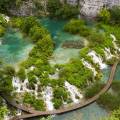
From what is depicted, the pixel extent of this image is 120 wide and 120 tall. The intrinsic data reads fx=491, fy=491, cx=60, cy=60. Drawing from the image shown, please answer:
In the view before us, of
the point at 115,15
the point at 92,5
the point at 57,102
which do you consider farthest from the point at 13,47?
the point at 115,15

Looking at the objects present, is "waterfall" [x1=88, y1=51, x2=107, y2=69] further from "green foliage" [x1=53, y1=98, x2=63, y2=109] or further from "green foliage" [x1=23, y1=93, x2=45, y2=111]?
"green foliage" [x1=23, y1=93, x2=45, y2=111]

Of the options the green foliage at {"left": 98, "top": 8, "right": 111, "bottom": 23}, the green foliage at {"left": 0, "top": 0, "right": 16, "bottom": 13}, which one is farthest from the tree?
the green foliage at {"left": 98, "top": 8, "right": 111, "bottom": 23}

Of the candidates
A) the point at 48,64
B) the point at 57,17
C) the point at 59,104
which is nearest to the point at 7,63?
the point at 48,64

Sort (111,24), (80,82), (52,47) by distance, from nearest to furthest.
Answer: (80,82), (52,47), (111,24)

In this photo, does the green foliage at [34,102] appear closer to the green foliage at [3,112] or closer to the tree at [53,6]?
the green foliage at [3,112]

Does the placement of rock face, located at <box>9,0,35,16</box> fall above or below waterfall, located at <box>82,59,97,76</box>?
above

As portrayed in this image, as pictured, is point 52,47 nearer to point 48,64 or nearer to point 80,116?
point 48,64

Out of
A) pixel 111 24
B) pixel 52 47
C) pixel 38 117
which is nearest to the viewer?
pixel 38 117
